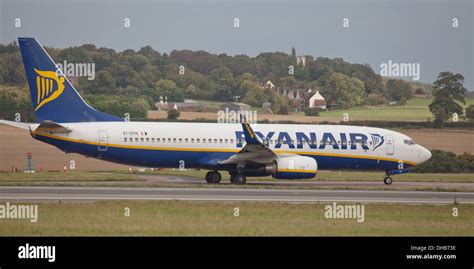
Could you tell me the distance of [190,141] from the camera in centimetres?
3975

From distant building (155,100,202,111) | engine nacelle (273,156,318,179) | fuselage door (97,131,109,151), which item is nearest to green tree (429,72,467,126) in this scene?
distant building (155,100,202,111)

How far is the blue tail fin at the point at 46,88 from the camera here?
1502 inches

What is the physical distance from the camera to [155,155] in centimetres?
3928

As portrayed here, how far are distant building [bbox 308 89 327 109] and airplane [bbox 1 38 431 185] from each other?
26.3 metres

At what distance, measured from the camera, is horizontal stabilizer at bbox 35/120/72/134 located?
122 ft

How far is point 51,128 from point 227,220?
15.1 m

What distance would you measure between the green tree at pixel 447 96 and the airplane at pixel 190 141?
23.7 m

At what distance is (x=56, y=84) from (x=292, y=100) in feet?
107

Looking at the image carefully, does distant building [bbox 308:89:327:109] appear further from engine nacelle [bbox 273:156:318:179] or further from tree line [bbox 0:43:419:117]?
engine nacelle [bbox 273:156:318:179]

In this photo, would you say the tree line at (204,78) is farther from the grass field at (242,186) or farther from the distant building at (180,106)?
the grass field at (242,186)
